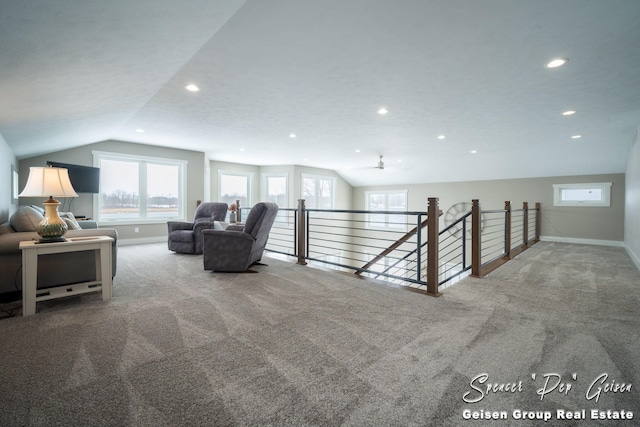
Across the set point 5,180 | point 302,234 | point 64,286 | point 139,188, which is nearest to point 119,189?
point 139,188

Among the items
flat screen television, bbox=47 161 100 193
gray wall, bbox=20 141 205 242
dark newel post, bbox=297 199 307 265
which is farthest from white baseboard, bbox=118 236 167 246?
dark newel post, bbox=297 199 307 265

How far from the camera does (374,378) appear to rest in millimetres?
1528

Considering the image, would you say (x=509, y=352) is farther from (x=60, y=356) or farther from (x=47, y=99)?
(x=47, y=99)

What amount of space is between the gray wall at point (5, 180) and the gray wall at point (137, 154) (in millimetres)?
1430

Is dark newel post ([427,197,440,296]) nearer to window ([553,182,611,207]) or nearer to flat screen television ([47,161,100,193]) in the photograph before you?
flat screen television ([47,161,100,193])

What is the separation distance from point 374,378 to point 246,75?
3.26 meters

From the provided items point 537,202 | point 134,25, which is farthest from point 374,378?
point 537,202

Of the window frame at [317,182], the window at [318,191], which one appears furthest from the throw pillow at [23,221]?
the window at [318,191]

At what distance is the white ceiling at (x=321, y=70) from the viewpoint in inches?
81.0

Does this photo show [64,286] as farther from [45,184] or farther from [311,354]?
[311,354]

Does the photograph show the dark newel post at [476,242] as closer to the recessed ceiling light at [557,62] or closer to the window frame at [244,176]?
the recessed ceiling light at [557,62]

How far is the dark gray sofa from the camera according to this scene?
2617 mm

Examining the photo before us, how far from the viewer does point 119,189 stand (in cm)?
662

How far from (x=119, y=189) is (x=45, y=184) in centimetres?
466
